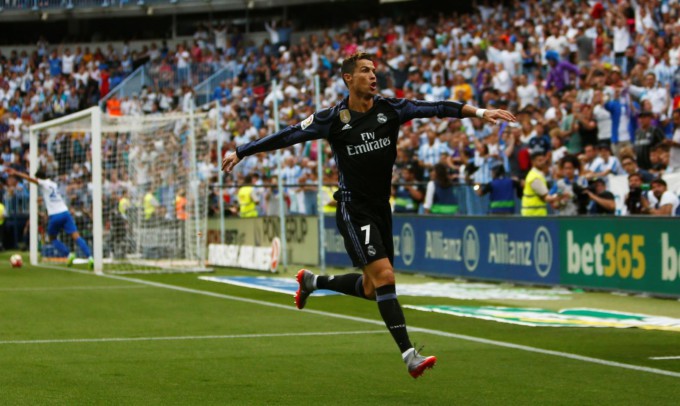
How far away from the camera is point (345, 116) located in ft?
31.6

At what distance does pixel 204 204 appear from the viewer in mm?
26141

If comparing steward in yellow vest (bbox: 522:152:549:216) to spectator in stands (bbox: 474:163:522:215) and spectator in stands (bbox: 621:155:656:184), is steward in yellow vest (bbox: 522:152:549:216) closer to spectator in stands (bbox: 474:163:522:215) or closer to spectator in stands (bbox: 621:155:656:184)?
spectator in stands (bbox: 474:163:522:215)

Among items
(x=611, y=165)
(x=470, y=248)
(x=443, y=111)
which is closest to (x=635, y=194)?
(x=611, y=165)

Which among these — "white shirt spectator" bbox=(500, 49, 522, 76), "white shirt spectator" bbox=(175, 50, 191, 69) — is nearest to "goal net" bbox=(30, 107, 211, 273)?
"white shirt spectator" bbox=(500, 49, 522, 76)

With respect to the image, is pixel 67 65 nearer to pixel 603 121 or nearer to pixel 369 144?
pixel 603 121

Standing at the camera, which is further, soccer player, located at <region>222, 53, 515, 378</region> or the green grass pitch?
soccer player, located at <region>222, 53, 515, 378</region>

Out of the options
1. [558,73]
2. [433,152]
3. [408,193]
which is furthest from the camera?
[558,73]

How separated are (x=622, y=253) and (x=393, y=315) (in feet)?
32.0

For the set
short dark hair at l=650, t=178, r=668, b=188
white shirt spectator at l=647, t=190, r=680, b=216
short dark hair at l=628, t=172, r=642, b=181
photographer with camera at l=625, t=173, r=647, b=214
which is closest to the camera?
white shirt spectator at l=647, t=190, r=680, b=216

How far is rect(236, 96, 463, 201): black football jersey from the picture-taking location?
31.4 feet

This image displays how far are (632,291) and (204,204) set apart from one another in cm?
1122

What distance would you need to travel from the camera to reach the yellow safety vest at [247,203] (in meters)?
28.7

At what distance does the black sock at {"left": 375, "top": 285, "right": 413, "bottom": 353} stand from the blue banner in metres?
10.7

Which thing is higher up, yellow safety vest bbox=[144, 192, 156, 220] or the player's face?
the player's face
